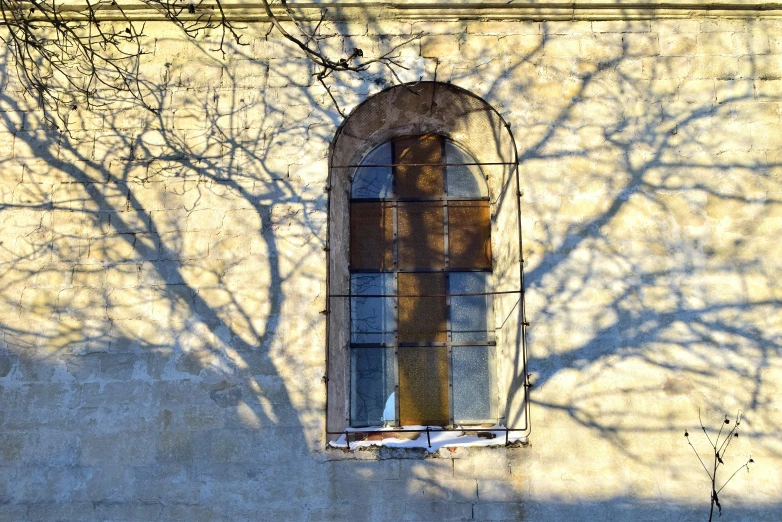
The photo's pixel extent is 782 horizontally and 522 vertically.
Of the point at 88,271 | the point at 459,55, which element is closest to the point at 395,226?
the point at 459,55

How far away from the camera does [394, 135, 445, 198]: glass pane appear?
5.65m

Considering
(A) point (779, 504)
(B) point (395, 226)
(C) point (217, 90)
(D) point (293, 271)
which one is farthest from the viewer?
(B) point (395, 226)

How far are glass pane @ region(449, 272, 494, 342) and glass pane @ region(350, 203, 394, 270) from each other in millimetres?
541

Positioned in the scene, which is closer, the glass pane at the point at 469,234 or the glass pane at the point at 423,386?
the glass pane at the point at 423,386

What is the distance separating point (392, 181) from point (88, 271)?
2321 millimetres

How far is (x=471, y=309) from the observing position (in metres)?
5.39

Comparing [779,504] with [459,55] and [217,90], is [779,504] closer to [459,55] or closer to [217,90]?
[459,55]

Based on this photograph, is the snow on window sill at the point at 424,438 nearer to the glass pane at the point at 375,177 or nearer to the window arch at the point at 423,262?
the window arch at the point at 423,262

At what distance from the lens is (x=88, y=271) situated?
4.86 metres

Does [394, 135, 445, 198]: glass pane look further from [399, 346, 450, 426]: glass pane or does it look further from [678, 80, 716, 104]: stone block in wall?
[678, 80, 716, 104]: stone block in wall

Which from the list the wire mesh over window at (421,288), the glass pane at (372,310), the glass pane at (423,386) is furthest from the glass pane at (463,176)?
the glass pane at (423,386)

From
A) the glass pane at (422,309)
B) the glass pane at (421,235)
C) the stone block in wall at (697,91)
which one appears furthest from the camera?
the glass pane at (421,235)

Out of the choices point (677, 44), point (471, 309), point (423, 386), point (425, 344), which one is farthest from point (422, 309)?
point (677, 44)

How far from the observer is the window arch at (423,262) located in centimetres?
515
